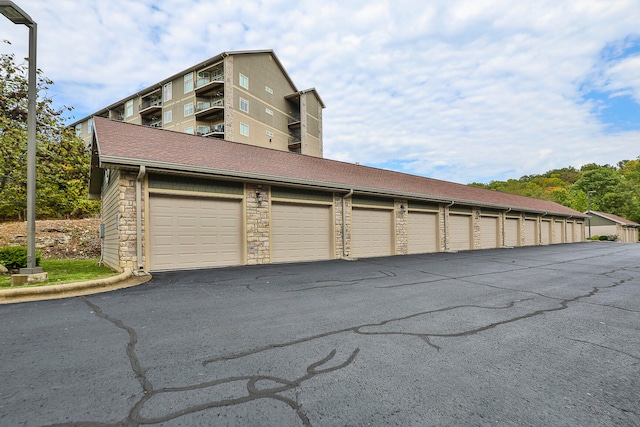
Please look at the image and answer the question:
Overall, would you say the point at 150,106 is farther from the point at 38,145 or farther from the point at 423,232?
the point at 423,232

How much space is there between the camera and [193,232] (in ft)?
28.7

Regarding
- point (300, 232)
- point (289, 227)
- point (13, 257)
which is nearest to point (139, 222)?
point (13, 257)

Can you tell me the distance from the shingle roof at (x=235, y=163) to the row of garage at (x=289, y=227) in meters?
0.55

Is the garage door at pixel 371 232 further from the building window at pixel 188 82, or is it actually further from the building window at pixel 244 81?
the building window at pixel 188 82

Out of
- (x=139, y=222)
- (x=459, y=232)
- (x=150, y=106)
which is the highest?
(x=150, y=106)

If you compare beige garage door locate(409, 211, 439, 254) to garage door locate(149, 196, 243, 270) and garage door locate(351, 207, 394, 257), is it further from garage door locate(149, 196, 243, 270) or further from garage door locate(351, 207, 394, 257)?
garage door locate(149, 196, 243, 270)

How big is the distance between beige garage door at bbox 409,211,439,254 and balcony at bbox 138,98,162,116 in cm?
3162

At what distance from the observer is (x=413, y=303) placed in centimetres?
509

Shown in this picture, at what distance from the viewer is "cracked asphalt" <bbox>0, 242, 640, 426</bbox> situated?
2.04 meters

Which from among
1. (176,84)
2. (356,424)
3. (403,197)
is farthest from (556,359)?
(176,84)

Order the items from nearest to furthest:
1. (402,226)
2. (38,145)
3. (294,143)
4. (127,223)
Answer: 1. (127,223)
2. (38,145)
3. (402,226)
4. (294,143)

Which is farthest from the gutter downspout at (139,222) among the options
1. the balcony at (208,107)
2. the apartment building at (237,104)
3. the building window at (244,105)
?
the building window at (244,105)

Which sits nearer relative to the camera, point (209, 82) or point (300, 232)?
point (300, 232)

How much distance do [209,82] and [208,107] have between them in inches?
92.3
